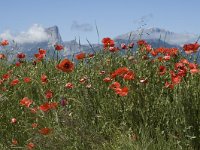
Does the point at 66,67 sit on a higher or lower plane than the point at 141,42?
lower

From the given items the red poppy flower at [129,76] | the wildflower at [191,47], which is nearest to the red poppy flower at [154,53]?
the wildflower at [191,47]

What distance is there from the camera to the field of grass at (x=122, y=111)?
378 cm

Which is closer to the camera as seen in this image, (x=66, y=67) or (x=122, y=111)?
(x=122, y=111)

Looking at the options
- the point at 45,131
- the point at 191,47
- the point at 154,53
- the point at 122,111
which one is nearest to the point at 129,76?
the point at 122,111

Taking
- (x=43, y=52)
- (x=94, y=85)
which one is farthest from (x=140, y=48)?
(x=43, y=52)

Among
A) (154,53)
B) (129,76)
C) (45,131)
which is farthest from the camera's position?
(154,53)

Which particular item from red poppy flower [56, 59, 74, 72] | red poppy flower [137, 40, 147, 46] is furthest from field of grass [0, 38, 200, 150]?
red poppy flower [137, 40, 147, 46]

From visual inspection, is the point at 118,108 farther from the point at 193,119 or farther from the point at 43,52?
the point at 43,52

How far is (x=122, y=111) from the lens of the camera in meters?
4.30

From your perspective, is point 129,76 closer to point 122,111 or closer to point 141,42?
point 122,111

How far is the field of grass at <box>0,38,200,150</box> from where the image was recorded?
3775 mm

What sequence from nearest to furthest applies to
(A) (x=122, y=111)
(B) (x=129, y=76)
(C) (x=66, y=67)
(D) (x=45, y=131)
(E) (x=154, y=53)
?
(D) (x=45, y=131) < (B) (x=129, y=76) < (A) (x=122, y=111) < (C) (x=66, y=67) < (E) (x=154, y=53)

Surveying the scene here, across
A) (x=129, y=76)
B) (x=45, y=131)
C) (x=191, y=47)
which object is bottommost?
(x=45, y=131)

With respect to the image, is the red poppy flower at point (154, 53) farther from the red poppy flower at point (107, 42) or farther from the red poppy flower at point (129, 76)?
the red poppy flower at point (129, 76)
